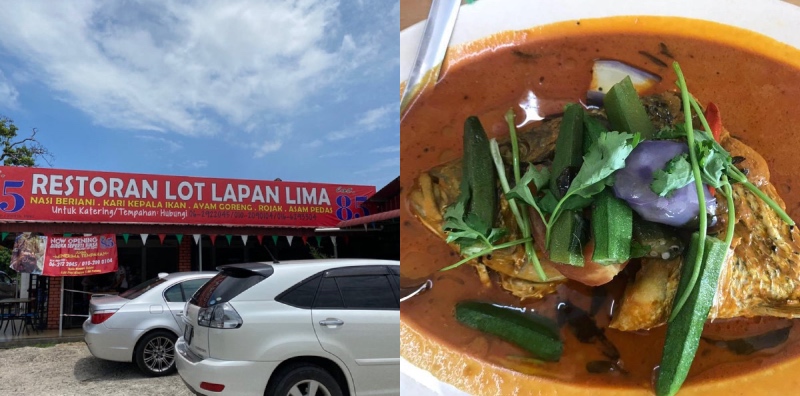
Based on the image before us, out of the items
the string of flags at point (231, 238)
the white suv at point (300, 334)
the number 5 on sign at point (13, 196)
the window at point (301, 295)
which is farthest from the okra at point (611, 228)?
the number 5 on sign at point (13, 196)

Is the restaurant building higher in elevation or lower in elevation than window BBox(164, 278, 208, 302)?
higher

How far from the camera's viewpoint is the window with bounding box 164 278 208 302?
5.11 meters

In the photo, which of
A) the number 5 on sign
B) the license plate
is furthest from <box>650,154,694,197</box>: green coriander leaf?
the number 5 on sign

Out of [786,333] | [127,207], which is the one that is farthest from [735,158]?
[127,207]

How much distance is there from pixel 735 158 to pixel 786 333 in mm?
518

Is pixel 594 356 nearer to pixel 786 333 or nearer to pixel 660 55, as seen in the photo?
pixel 786 333

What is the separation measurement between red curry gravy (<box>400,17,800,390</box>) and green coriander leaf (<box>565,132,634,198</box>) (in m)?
0.37

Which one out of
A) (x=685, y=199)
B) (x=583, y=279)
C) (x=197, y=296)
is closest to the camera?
(x=685, y=199)

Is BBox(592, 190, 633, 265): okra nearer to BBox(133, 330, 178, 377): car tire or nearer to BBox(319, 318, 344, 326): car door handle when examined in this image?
BBox(319, 318, 344, 326): car door handle

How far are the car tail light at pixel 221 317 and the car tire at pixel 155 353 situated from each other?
2549 millimetres

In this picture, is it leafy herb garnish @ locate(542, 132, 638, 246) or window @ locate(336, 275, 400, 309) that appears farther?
window @ locate(336, 275, 400, 309)

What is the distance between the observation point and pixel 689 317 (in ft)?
4.13

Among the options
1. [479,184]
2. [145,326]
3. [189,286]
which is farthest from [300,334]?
[145,326]

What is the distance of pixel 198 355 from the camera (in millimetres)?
2980
